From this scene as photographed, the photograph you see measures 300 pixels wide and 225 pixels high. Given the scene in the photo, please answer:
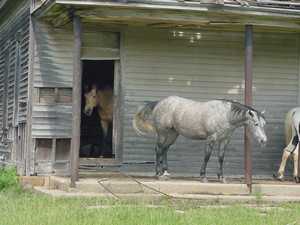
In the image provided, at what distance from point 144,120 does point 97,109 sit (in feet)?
14.4

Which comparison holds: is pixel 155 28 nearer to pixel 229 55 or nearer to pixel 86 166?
pixel 229 55

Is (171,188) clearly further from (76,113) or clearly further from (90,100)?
(90,100)

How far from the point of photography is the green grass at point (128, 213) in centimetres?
921

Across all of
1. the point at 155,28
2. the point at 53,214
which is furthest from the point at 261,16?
the point at 53,214

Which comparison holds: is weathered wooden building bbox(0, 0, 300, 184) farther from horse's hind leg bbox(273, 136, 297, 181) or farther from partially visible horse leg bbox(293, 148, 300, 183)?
partially visible horse leg bbox(293, 148, 300, 183)

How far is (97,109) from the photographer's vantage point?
1873cm

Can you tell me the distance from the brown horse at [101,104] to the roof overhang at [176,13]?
13.9ft

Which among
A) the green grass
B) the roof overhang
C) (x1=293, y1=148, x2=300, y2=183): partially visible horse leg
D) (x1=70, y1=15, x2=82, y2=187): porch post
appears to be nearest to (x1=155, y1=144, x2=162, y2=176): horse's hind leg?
(x1=70, y1=15, x2=82, y2=187): porch post

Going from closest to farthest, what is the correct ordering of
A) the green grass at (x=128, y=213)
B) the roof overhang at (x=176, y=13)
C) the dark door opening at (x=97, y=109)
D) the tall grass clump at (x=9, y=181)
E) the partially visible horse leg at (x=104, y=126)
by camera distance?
the green grass at (x=128, y=213) < the roof overhang at (x=176, y=13) < the tall grass clump at (x=9, y=181) < the dark door opening at (x=97, y=109) < the partially visible horse leg at (x=104, y=126)

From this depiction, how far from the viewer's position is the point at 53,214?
31.8ft

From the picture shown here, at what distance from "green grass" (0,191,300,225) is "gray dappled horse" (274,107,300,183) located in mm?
3060

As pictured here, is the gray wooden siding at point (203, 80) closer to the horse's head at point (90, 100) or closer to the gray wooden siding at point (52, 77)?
the gray wooden siding at point (52, 77)

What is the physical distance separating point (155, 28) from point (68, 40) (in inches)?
75.1

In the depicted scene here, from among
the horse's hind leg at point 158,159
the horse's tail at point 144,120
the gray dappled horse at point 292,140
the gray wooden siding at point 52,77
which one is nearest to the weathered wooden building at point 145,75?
the gray wooden siding at point 52,77
